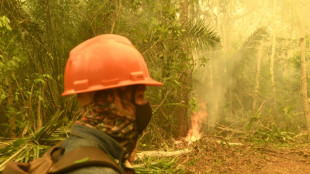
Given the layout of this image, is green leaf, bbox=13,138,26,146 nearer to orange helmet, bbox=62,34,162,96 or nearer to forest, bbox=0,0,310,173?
forest, bbox=0,0,310,173

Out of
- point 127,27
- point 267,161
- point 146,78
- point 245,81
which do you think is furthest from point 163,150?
point 245,81

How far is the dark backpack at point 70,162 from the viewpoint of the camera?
1.12m

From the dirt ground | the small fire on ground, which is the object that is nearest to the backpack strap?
the dirt ground

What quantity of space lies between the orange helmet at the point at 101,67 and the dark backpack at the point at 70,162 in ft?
1.11

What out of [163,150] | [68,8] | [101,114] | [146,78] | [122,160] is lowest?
[163,150]

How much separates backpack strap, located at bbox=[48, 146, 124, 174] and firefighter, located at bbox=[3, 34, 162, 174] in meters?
0.06

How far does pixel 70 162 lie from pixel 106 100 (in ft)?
1.34

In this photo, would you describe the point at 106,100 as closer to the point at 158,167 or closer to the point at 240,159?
the point at 158,167

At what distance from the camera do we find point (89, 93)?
150 centimetres

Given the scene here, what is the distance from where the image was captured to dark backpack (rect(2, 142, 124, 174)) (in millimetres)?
1116

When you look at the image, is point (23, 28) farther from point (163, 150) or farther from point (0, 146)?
point (163, 150)

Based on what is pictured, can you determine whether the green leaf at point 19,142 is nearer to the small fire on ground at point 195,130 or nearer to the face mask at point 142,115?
the face mask at point 142,115

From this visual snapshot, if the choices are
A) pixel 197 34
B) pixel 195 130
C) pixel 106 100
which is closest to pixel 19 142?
pixel 106 100

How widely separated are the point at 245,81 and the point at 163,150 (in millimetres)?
9616
